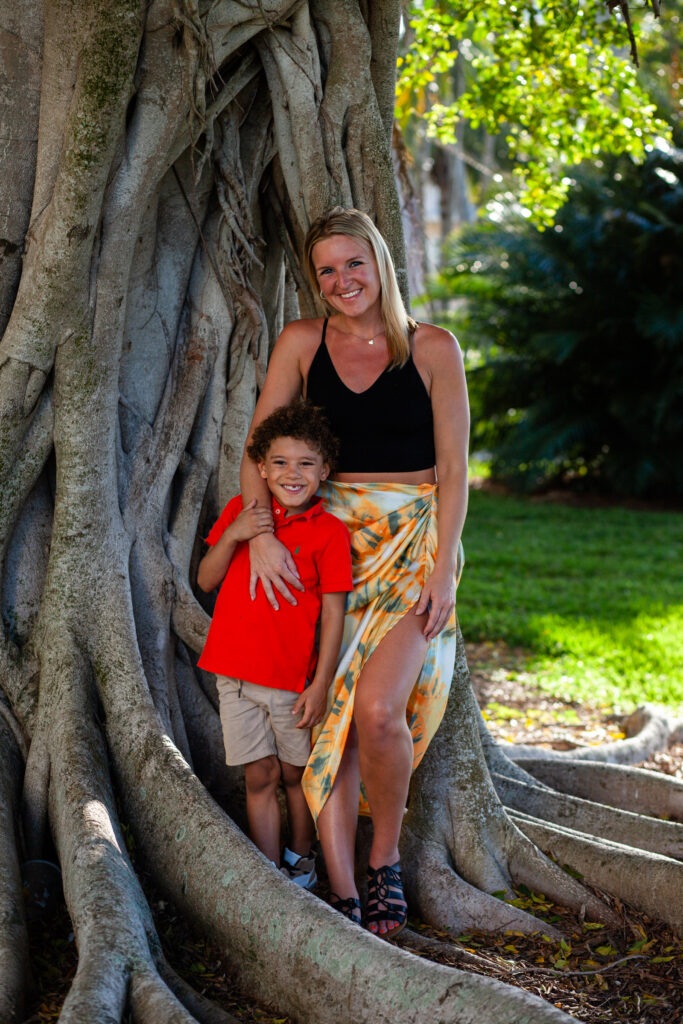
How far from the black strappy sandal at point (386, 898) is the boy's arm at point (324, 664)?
49 cm

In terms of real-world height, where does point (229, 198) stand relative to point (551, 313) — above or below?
below

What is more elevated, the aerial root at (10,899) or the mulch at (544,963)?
the aerial root at (10,899)

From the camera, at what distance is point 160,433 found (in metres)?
3.67

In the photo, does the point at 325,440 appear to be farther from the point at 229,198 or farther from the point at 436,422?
the point at 229,198

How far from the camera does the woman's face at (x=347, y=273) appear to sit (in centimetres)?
317

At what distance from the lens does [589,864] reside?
3.46 m

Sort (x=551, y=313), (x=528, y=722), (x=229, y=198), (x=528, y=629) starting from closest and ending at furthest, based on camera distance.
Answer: (x=229, y=198) < (x=528, y=722) < (x=528, y=629) < (x=551, y=313)

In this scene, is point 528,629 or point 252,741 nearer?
point 252,741

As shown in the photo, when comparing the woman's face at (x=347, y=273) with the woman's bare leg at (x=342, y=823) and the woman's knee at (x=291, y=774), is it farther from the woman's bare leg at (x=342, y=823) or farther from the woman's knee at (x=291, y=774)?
the woman's knee at (x=291, y=774)

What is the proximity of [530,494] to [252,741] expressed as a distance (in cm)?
→ 1245

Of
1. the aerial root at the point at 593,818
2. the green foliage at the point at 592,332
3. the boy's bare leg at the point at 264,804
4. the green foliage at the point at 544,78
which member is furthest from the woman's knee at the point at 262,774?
the green foliage at the point at 592,332

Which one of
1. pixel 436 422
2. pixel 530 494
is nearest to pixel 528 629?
pixel 436 422

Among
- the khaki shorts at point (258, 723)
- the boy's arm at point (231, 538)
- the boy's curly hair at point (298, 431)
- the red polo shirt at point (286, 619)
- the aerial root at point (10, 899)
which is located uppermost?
the boy's curly hair at point (298, 431)

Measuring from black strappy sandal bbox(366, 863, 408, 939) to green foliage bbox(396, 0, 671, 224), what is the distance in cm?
422
